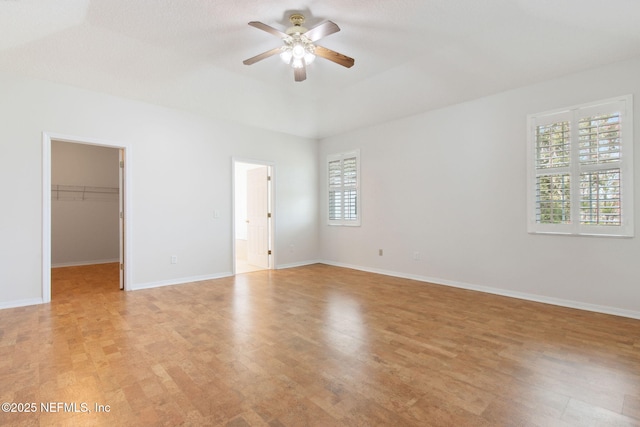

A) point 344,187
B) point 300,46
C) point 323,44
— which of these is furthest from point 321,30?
point 344,187

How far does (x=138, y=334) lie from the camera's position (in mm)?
2920

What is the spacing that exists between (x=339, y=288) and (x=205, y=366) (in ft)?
8.55

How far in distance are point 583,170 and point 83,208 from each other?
9.11m

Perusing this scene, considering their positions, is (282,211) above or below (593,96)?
below

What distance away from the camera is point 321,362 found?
2363 millimetres

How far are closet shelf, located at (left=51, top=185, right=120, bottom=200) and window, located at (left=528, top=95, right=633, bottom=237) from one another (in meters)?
8.40

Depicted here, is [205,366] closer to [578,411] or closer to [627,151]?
[578,411]

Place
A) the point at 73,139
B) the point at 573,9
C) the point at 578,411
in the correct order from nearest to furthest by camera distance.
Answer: the point at 578,411 → the point at 573,9 → the point at 73,139

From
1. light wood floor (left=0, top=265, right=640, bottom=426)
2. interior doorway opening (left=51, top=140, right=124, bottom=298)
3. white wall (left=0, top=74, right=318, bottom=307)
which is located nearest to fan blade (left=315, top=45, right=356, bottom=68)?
light wood floor (left=0, top=265, right=640, bottom=426)

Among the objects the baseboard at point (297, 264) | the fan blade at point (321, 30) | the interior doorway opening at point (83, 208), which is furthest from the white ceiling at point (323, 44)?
the interior doorway opening at point (83, 208)

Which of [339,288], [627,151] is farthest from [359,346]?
[627,151]

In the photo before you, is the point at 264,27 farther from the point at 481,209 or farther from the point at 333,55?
the point at 481,209

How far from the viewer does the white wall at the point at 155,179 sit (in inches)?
149

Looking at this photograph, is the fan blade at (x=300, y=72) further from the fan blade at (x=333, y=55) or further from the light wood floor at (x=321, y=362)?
the light wood floor at (x=321, y=362)
